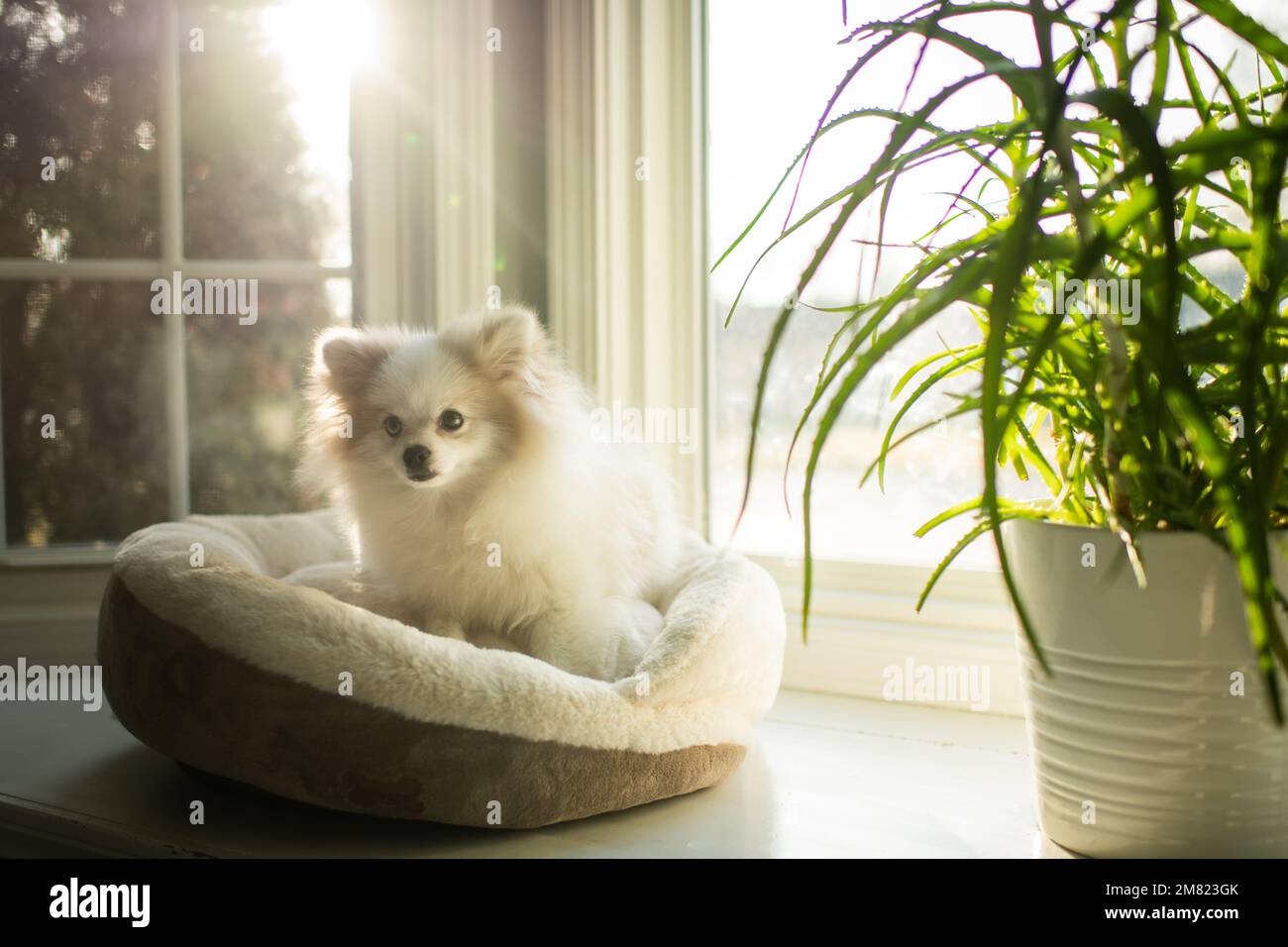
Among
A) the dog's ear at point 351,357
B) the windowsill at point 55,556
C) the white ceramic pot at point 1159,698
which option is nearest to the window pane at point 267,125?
the windowsill at point 55,556

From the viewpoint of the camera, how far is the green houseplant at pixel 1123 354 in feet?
2.52

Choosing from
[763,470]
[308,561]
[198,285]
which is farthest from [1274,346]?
[198,285]

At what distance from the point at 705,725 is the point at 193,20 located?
1.88 metres

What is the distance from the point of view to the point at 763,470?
2.15 meters

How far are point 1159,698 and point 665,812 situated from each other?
2.02 feet

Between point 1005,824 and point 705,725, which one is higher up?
point 705,725

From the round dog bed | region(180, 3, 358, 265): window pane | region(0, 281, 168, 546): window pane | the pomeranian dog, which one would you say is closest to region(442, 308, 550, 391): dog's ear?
the pomeranian dog

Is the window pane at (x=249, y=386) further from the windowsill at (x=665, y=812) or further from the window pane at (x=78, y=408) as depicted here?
the windowsill at (x=665, y=812)

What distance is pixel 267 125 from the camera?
2193 millimetres

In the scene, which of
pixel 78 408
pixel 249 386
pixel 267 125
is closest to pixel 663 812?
pixel 249 386

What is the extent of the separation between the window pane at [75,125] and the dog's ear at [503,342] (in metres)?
1.08

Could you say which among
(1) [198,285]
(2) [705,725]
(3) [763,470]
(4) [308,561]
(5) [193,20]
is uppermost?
(5) [193,20]

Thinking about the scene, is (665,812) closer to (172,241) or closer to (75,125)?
(172,241)
